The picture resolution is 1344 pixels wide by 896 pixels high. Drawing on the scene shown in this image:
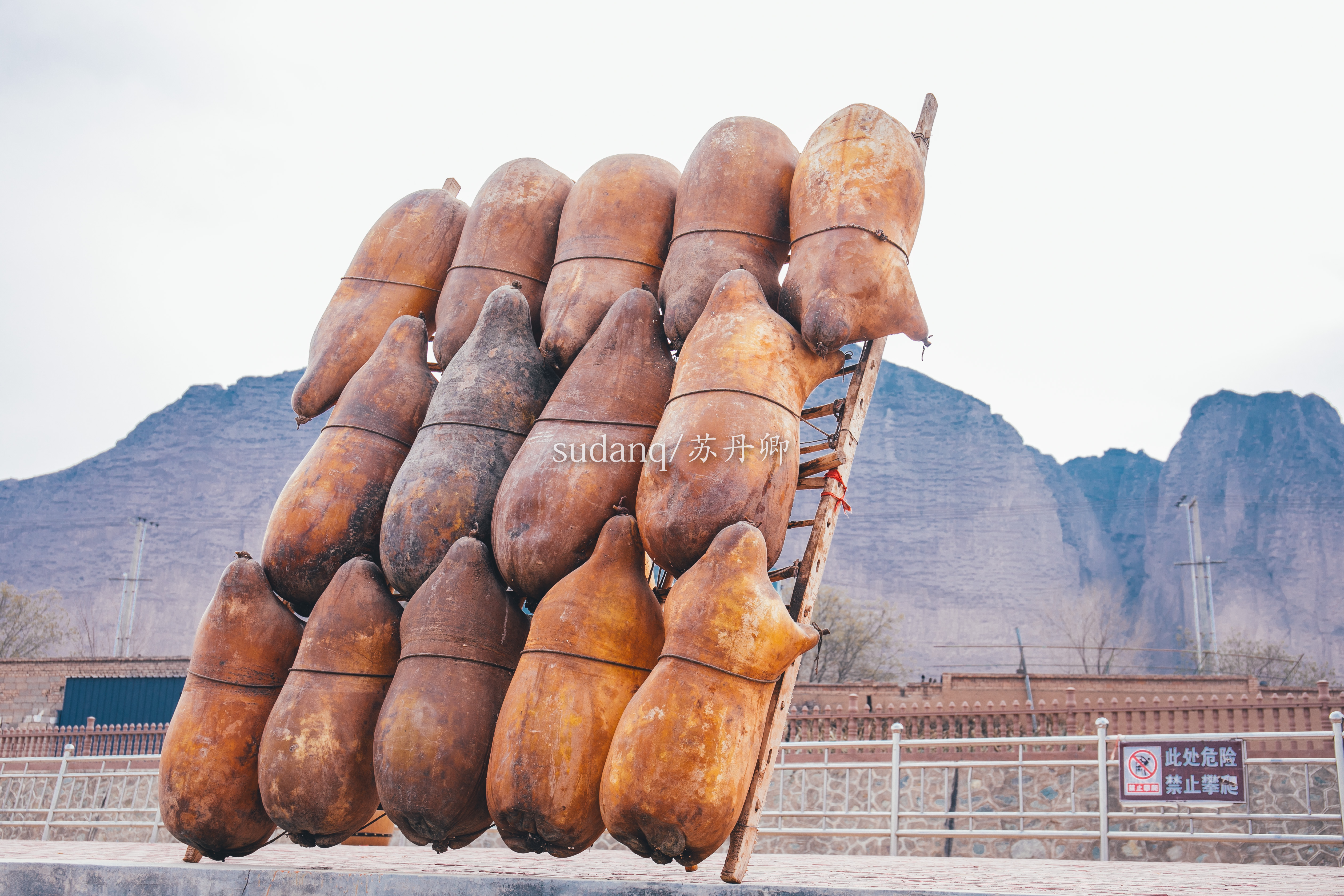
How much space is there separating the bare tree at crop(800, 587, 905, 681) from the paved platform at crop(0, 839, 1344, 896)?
2557 cm

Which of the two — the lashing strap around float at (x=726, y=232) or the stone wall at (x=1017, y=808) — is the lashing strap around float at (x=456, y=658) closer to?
the lashing strap around float at (x=726, y=232)

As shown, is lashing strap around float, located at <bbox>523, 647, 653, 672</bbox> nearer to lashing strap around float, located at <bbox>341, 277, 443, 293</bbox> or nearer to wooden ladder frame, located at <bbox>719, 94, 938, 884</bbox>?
wooden ladder frame, located at <bbox>719, 94, 938, 884</bbox>

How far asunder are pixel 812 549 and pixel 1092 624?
47.7m

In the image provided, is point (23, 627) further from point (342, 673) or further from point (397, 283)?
point (342, 673)

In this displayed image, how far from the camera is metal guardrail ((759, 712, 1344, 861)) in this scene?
7.53 meters

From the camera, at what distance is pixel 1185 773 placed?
8.58 meters

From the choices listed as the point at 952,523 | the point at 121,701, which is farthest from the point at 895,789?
the point at 952,523

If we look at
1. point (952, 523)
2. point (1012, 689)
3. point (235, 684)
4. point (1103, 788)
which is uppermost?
point (952, 523)

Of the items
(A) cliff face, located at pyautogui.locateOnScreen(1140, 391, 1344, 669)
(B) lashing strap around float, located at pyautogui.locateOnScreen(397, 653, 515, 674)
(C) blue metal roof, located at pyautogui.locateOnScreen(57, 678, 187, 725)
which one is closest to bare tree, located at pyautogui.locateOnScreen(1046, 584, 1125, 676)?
(A) cliff face, located at pyautogui.locateOnScreen(1140, 391, 1344, 669)

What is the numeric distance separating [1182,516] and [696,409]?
55400 mm

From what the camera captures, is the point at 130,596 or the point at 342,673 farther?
the point at 130,596

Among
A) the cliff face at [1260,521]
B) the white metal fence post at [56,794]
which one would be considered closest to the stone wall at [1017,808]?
the white metal fence post at [56,794]

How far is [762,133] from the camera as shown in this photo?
216 inches

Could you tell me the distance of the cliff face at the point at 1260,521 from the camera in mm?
46031
